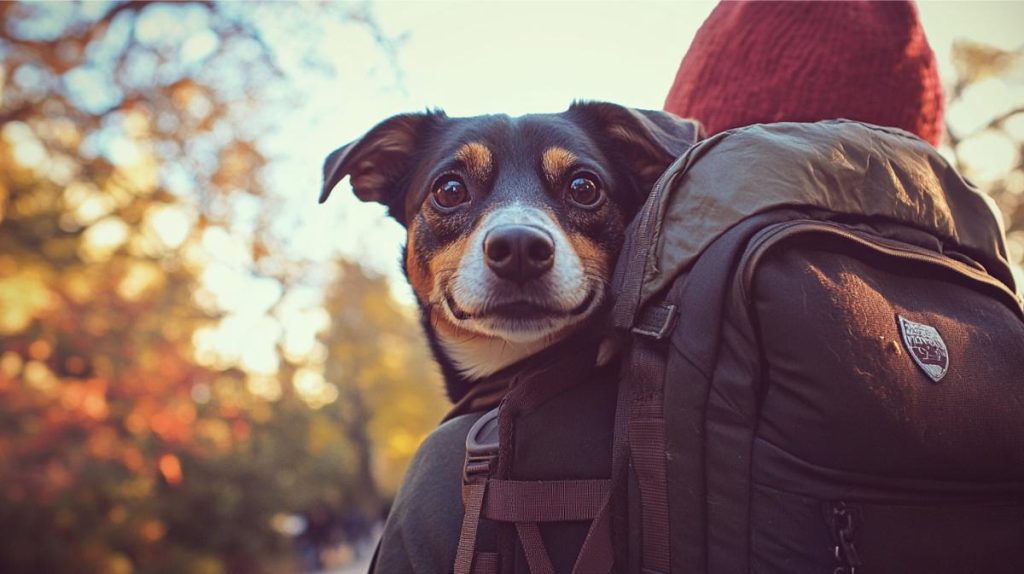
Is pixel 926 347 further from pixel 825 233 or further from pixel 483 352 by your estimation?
pixel 483 352

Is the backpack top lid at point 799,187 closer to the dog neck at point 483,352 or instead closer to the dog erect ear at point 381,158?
the dog neck at point 483,352

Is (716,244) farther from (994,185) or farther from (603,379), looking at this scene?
(994,185)

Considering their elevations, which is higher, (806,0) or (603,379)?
(806,0)

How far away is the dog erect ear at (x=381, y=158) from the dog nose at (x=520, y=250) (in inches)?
31.9

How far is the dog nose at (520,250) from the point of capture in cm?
202

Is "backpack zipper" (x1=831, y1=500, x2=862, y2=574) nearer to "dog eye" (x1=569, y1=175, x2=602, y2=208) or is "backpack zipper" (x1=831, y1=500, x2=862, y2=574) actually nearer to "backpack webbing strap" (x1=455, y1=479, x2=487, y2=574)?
"backpack webbing strap" (x1=455, y1=479, x2=487, y2=574)

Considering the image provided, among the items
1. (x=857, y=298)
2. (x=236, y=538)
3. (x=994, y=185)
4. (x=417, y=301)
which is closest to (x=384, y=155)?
(x=417, y=301)

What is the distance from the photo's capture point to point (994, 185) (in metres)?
8.62

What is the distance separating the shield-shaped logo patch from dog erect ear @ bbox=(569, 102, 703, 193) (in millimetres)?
921

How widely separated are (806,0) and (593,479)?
5.60 ft

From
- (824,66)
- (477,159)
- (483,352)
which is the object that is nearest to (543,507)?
(483,352)

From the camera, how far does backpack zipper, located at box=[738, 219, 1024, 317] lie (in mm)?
1489

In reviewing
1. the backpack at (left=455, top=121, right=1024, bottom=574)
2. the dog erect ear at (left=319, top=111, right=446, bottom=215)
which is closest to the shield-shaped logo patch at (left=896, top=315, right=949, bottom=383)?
the backpack at (left=455, top=121, right=1024, bottom=574)

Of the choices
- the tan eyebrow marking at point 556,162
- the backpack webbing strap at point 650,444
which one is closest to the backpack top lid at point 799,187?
the backpack webbing strap at point 650,444
